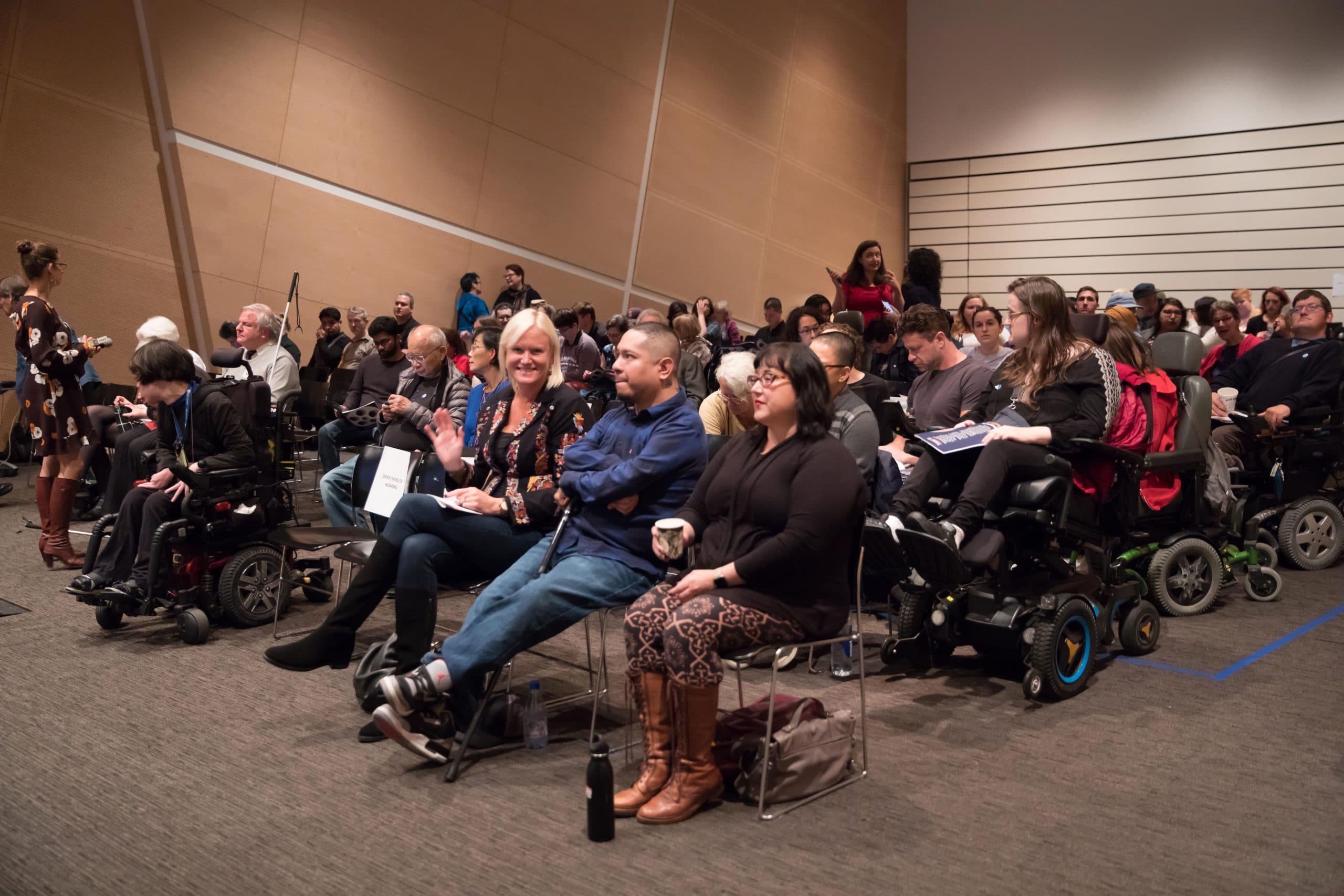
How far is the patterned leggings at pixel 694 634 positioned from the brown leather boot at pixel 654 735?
3 centimetres

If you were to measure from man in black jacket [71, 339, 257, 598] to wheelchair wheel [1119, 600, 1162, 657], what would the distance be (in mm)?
3818

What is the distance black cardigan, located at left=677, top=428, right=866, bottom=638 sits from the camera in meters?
2.61

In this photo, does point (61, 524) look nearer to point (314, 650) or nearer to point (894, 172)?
point (314, 650)

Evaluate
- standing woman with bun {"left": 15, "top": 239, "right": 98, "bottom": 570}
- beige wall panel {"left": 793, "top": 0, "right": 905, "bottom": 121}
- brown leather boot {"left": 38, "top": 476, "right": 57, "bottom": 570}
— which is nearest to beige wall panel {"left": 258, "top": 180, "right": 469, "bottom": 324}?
standing woman with bun {"left": 15, "top": 239, "right": 98, "bottom": 570}

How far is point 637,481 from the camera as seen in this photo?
301 cm

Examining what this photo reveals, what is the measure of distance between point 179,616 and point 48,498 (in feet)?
6.15

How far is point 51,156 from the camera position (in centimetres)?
805

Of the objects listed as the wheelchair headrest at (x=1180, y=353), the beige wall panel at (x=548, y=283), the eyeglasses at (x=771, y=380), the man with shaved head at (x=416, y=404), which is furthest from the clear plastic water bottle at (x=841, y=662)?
the beige wall panel at (x=548, y=283)

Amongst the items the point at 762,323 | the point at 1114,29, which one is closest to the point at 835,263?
the point at 762,323

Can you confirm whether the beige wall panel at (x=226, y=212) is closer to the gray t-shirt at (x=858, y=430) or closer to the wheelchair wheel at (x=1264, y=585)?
the gray t-shirt at (x=858, y=430)

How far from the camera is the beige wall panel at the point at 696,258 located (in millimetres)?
11547

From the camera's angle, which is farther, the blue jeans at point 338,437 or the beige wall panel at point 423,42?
the beige wall panel at point 423,42

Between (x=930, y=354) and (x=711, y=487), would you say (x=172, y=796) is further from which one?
(x=930, y=354)

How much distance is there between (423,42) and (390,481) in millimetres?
7005
